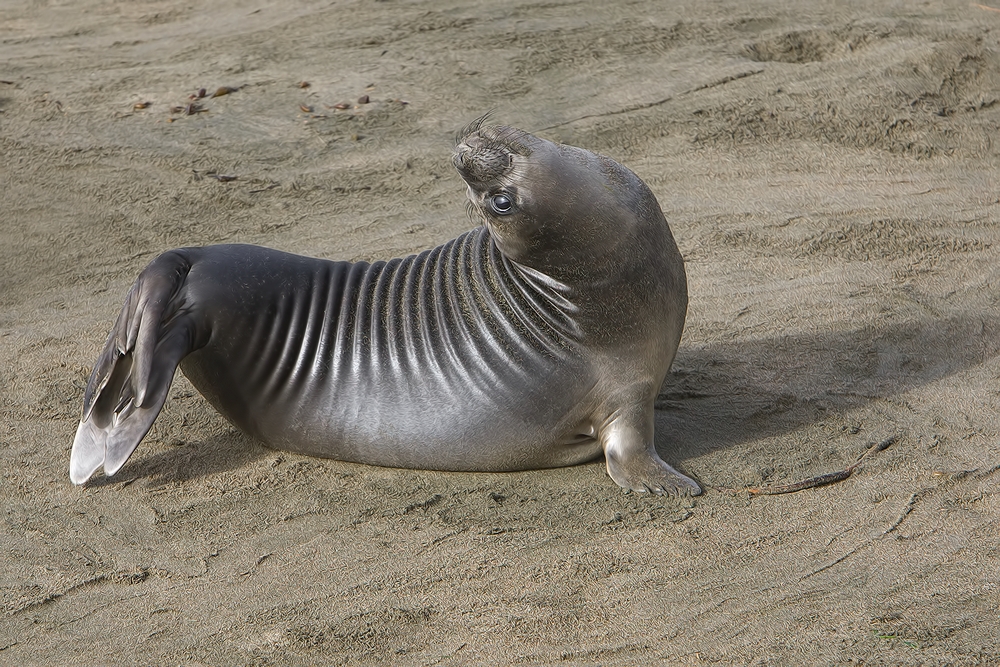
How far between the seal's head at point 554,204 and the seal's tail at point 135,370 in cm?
128

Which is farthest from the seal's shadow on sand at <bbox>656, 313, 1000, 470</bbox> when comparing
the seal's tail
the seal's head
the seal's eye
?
the seal's tail

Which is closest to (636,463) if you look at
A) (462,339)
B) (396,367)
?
(462,339)

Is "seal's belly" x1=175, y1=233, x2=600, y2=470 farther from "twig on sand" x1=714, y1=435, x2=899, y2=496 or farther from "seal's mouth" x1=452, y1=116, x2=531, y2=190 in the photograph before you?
"twig on sand" x1=714, y1=435, x2=899, y2=496

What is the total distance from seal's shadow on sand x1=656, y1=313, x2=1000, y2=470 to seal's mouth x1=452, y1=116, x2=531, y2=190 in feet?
4.71

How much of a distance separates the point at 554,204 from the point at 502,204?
20 centimetres

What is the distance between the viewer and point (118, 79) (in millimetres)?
8500

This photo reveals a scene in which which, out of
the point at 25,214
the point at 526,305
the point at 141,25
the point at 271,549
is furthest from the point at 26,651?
the point at 141,25

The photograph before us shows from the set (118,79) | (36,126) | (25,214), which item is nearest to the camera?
(25,214)

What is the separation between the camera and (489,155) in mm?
4188

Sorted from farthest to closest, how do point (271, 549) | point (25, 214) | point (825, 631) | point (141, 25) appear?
point (141, 25), point (25, 214), point (271, 549), point (825, 631)

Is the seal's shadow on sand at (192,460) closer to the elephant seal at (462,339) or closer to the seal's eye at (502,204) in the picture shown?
the elephant seal at (462,339)

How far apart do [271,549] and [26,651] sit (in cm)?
92

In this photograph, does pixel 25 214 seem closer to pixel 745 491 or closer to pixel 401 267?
pixel 401 267

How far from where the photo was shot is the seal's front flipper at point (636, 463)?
449cm
